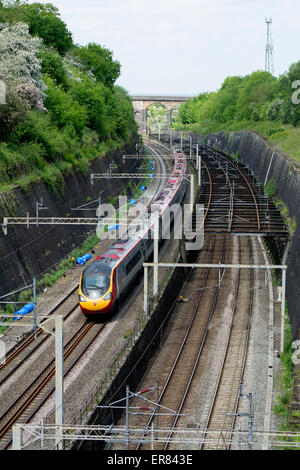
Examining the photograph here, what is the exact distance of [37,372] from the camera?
78.8 ft

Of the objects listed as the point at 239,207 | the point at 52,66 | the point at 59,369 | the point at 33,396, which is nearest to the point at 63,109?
the point at 52,66

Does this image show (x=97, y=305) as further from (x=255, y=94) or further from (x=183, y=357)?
(x=255, y=94)

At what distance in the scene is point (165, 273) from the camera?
3694cm

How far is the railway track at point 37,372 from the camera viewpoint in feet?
68.0

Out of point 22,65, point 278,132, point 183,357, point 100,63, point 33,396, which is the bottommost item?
point 183,357

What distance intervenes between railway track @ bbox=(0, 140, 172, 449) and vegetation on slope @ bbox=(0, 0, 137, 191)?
910 centimetres

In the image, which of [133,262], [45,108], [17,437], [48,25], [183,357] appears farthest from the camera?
[48,25]

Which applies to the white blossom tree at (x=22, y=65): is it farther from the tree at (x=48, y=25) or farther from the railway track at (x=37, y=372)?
the tree at (x=48, y=25)

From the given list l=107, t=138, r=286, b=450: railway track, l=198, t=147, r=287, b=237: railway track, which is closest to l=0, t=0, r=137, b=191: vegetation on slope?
l=198, t=147, r=287, b=237: railway track

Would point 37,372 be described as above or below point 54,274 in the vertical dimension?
below

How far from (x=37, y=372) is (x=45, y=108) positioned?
24660 millimetres

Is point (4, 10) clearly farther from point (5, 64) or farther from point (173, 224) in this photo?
point (173, 224)

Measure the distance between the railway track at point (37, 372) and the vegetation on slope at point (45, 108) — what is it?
910 cm

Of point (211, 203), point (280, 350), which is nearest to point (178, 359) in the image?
point (280, 350)
